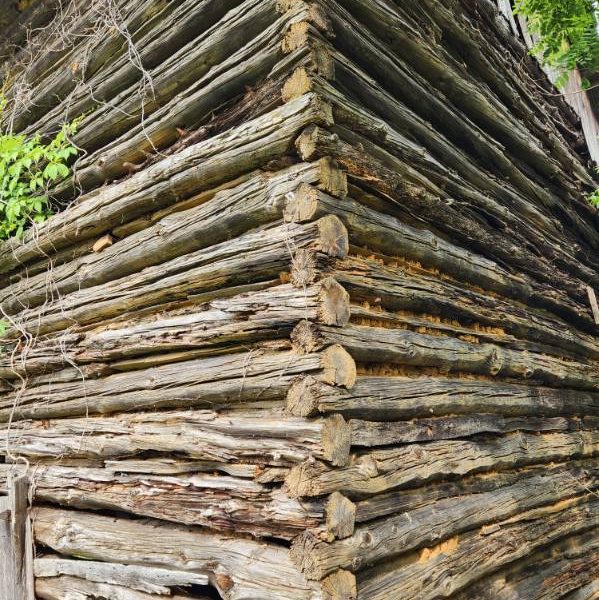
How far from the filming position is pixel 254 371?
229cm

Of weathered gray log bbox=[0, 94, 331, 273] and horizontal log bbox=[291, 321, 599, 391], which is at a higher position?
weathered gray log bbox=[0, 94, 331, 273]

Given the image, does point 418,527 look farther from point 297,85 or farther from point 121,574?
point 297,85

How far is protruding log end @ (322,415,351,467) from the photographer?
2.05 metres

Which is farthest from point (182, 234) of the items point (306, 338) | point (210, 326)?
point (306, 338)

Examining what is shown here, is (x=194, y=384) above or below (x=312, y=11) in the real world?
below

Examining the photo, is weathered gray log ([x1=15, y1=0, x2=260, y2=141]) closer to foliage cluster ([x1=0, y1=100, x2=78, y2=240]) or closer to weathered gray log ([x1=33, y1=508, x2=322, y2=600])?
foliage cluster ([x1=0, y1=100, x2=78, y2=240])

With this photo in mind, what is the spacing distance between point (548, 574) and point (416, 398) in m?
1.80

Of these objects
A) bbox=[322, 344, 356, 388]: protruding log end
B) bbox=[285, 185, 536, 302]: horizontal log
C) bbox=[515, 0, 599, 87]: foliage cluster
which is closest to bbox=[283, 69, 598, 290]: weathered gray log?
bbox=[285, 185, 536, 302]: horizontal log

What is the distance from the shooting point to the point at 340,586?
6.55 feet

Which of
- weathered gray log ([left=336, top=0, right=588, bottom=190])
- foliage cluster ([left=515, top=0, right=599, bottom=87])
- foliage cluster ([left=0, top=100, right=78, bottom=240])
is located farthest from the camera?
foliage cluster ([left=515, top=0, right=599, bottom=87])

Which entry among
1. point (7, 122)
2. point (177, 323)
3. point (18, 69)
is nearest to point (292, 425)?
point (177, 323)

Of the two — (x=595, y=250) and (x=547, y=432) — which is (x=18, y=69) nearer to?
(x=547, y=432)

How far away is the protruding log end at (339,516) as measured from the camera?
2014 mm

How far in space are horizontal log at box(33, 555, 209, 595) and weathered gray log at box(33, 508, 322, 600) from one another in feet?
0.09
